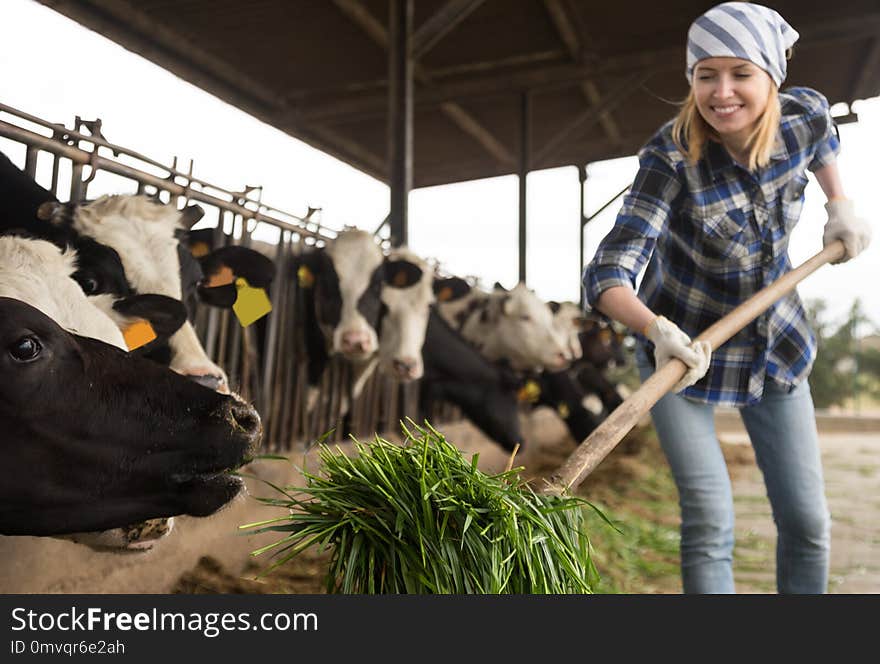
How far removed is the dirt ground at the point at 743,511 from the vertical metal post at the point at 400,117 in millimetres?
1865

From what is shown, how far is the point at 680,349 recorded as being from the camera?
74.7 inches

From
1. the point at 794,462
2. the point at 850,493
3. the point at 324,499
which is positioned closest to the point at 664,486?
the point at 850,493

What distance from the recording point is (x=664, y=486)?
20.1 feet

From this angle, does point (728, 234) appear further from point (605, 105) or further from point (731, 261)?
point (605, 105)

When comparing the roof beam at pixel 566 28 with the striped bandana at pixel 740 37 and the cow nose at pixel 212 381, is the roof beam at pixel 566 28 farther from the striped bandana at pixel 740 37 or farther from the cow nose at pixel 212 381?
the cow nose at pixel 212 381

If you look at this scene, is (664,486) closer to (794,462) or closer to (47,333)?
(794,462)

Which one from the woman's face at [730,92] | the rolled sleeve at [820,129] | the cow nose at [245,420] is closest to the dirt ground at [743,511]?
the cow nose at [245,420]

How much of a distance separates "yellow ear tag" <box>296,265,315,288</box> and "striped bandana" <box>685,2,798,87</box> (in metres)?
2.36

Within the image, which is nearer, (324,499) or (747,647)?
(747,647)

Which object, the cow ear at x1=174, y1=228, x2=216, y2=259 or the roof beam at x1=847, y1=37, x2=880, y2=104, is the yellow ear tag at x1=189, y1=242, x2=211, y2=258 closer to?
the cow ear at x1=174, y1=228, x2=216, y2=259

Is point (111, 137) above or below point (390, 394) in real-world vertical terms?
above

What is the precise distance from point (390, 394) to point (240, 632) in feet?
12.9

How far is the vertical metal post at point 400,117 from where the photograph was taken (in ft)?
16.5

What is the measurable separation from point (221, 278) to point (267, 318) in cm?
82
